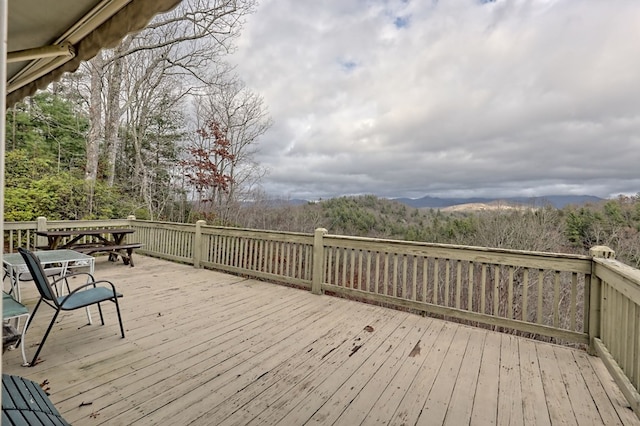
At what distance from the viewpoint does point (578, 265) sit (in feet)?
9.96

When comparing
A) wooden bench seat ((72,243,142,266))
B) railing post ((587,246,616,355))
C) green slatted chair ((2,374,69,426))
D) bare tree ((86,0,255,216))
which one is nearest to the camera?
green slatted chair ((2,374,69,426))

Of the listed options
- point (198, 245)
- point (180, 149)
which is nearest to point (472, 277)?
point (198, 245)

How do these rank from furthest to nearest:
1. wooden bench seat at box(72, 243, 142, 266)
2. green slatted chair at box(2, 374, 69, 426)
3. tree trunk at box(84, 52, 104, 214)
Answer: tree trunk at box(84, 52, 104, 214) < wooden bench seat at box(72, 243, 142, 266) < green slatted chair at box(2, 374, 69, 426)

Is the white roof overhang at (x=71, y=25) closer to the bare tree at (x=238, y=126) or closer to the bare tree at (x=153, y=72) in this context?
the bare tree at (x=153, y=72)

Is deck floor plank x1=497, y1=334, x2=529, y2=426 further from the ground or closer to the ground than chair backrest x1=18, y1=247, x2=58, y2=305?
closer to the ground

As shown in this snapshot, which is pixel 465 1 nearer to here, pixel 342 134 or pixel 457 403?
pixel 457 403

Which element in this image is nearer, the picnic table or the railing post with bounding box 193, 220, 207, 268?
the picnic table

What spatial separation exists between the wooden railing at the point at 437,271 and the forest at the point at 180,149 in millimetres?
3451

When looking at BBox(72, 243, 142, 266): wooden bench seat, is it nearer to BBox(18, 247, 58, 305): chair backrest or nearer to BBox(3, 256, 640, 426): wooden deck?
BBox(3, 256, 640, 426): wooden deck

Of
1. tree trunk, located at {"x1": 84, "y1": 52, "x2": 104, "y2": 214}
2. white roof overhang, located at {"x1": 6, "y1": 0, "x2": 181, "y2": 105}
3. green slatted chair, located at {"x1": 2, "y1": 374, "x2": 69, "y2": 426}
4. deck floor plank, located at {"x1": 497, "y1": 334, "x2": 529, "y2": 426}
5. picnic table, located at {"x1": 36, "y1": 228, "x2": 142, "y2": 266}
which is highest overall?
tree trunk, located at {"x1": 84, "y1": 52, "x2": 104, "y2": 214}

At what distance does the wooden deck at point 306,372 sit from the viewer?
205 centimetres

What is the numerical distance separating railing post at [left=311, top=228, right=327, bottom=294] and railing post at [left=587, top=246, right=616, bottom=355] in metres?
3.10

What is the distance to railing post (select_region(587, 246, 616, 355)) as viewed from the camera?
291cm

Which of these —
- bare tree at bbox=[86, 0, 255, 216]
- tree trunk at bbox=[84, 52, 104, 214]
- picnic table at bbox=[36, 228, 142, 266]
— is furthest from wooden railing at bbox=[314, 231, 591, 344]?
tree trunk at bbox=[84, 52, 104, 214]
